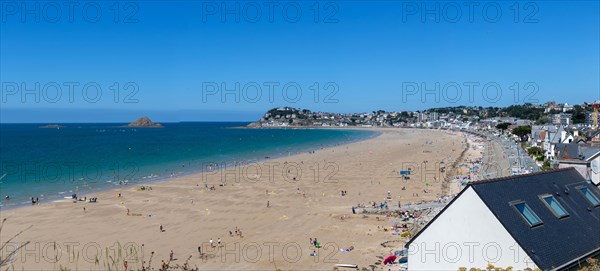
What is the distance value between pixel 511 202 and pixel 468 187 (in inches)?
39.9

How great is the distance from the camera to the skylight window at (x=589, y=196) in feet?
35.7

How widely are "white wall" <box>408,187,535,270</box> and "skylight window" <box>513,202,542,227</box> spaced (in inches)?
33.8

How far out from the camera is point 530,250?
26.2 ft

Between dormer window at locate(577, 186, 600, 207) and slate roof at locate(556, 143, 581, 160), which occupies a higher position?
slate roof at locate(556, 143, 581, 160)

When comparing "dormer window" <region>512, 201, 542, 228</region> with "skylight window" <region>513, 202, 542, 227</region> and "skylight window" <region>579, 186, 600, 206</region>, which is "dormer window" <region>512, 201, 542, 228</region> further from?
"skylight window" <region>579, 186, 600, 206</region>

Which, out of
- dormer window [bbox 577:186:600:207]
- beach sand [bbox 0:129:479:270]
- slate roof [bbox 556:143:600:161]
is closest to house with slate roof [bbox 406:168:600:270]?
dormer window [bbox 577:186:600:207]

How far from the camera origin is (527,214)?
8.90 meters

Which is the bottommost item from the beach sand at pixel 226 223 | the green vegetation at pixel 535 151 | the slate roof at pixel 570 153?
the beach sand at pixel 226 223

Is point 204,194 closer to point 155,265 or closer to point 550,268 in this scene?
point 155,265

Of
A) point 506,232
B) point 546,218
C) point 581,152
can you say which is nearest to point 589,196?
point 546,218

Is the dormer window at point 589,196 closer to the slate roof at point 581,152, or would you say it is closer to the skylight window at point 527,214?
the slate roof at point 581,152

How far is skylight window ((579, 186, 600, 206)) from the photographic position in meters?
10.9

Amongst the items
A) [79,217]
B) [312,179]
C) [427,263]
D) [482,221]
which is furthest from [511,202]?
[312,179]

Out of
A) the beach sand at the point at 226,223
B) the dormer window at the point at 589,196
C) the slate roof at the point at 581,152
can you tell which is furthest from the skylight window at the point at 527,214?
the beach sand at the point at 226,223
